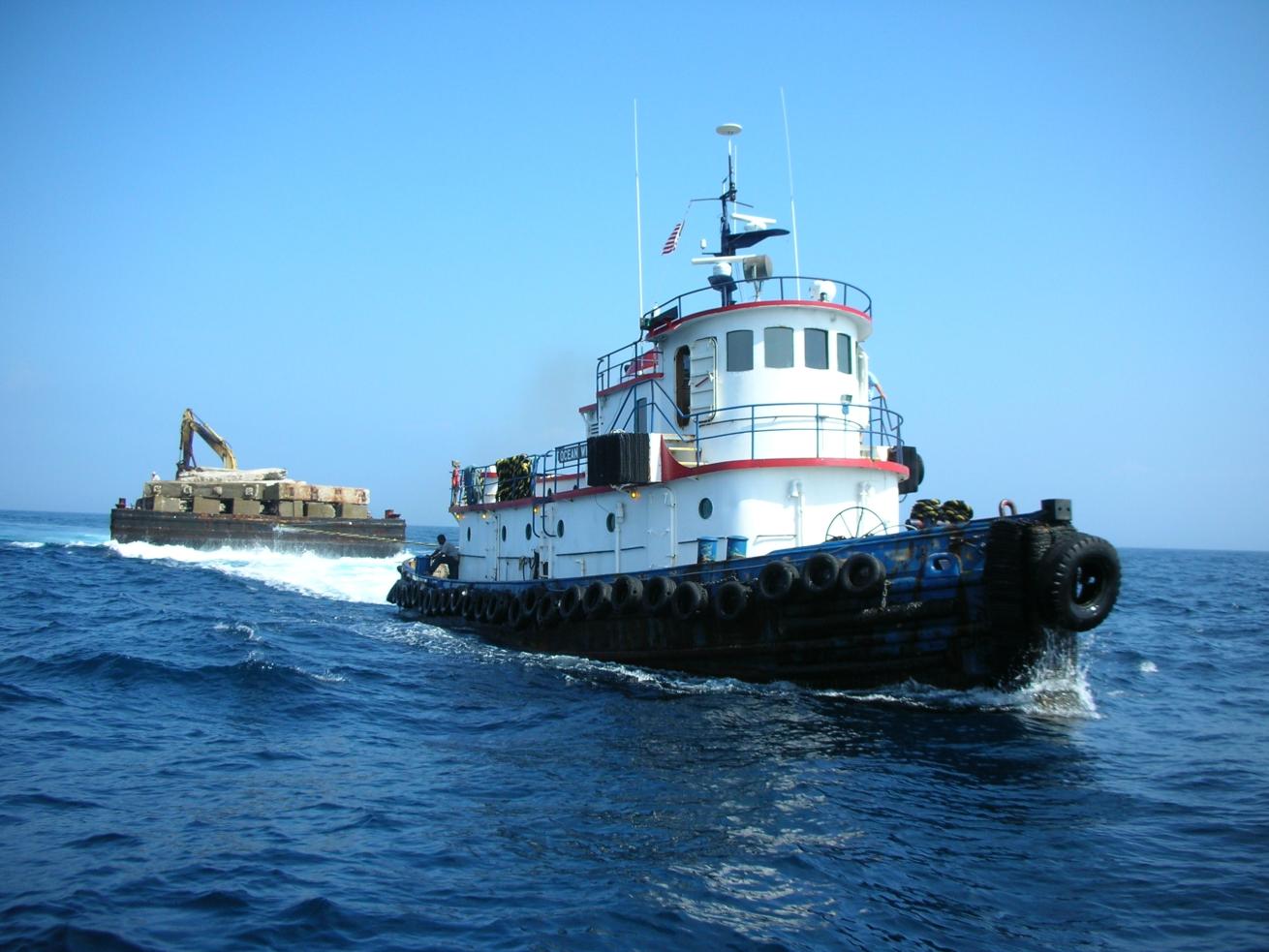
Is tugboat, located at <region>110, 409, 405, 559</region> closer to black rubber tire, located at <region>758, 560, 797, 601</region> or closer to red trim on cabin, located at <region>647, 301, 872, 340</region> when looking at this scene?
red trim on cabin, located at <region>647, 301, 872, 340</region>

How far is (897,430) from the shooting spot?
14898 mm

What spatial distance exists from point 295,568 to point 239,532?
239 inches

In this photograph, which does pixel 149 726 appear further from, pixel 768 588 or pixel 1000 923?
pixel 1000 923

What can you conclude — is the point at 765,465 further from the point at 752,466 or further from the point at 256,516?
the point at 256,516

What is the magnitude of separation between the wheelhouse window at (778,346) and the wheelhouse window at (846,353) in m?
0.86

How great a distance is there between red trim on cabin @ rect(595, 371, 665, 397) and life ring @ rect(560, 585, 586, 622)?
3680mm

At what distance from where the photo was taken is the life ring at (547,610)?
51.3 ft

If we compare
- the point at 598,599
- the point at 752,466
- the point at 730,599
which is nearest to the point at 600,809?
the point at 730,599

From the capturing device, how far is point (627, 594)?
45.8ft

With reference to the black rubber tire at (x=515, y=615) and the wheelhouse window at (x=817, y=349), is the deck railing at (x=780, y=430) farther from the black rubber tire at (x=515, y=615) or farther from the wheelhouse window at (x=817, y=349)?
the black rubber tire at (x=515, y=615)

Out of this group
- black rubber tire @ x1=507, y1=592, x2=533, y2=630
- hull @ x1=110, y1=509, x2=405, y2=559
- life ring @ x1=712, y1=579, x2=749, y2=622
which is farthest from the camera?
hull @ x1=110, y1=509, x2=405, y2=559

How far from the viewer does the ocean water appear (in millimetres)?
5703

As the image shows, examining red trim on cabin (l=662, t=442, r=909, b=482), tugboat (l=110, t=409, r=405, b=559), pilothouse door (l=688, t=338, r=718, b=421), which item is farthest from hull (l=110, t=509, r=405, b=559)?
red trim on cabin (l=662, t=442, r=909, b=482)

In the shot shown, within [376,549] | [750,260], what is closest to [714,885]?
[750,260]
